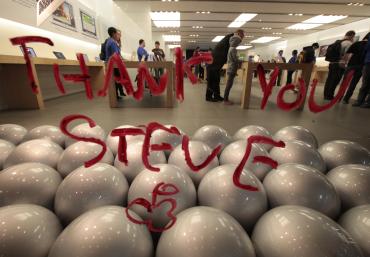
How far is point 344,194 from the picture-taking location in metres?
0.83

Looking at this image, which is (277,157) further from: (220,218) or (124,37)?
(124,37)

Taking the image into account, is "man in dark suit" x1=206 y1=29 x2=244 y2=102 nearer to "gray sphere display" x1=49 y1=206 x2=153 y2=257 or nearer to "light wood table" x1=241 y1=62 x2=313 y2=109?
"light wood table" x1=241 y1=62 x2=313 y2=109

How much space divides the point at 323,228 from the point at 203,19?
9731 millimetres

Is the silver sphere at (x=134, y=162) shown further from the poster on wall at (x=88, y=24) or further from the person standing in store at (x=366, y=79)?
the poster on wall at (x=88, y=24)

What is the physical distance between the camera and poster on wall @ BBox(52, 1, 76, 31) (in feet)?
12.3

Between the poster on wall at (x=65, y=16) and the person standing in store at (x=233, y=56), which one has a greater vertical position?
the poster on wall at (x=65, y=16)

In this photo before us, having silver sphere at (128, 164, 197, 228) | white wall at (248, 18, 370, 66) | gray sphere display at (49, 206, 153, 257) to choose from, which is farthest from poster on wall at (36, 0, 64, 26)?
white wall at (248, 18, 370, 66)

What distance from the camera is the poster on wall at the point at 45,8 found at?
3314 millimetres

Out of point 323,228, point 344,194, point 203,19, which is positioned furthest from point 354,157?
point 203,19

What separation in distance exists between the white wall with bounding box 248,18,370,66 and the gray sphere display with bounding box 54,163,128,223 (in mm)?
11341

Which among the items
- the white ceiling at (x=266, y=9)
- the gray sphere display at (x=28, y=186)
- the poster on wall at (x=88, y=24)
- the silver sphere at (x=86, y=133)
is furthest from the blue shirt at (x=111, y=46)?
the white ceiling at (x=266, y=9)

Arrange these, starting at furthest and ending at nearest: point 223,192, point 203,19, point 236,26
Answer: point 236,26 < point 203,19 < point 223,192

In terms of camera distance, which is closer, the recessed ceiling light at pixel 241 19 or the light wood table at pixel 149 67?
the light wood table at pixel 149 67

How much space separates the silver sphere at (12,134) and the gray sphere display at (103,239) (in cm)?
108
